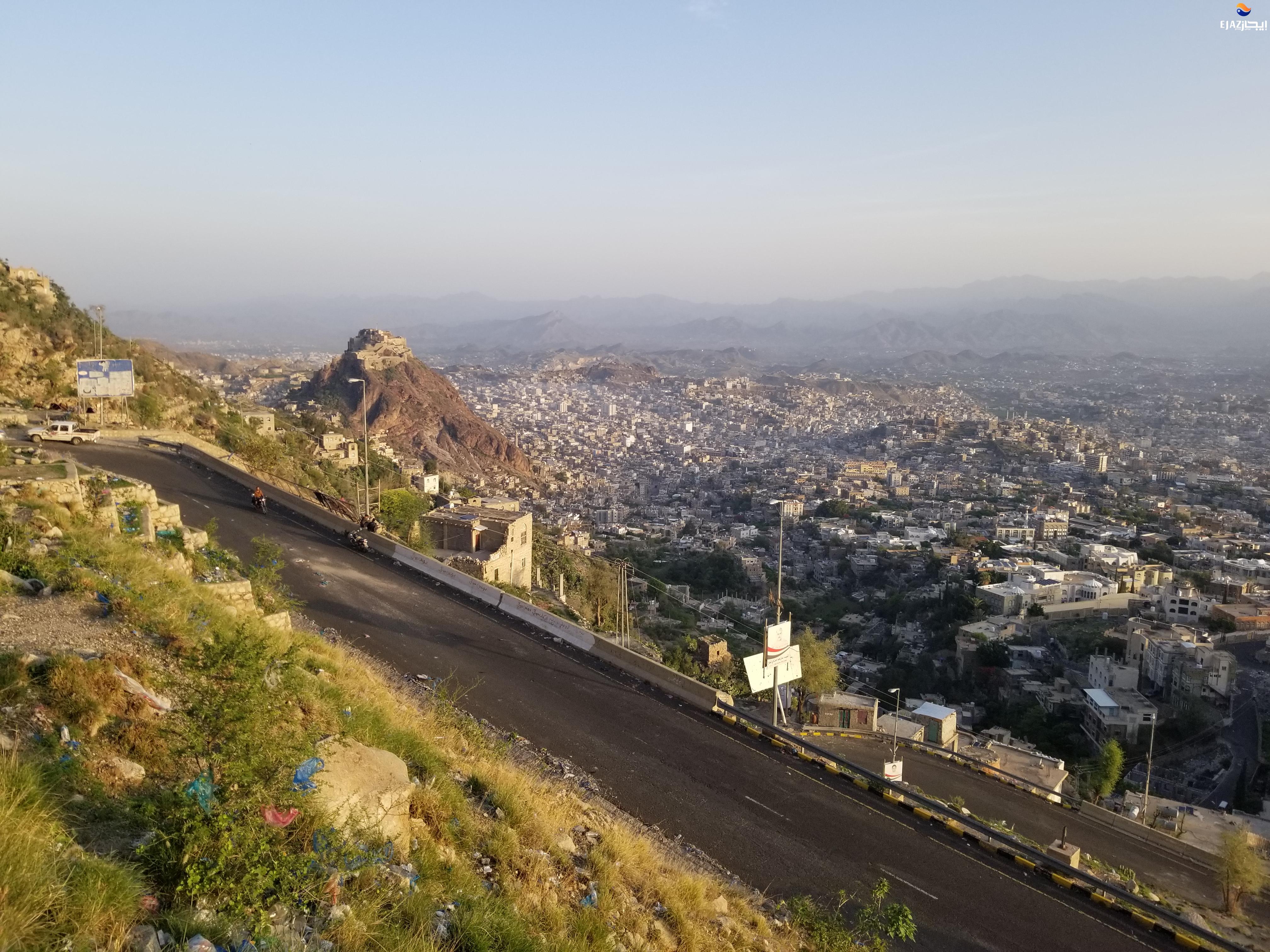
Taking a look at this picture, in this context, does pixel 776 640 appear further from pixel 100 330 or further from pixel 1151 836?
pixel 100 330

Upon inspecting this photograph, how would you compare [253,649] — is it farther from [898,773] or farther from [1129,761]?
[1129,761]

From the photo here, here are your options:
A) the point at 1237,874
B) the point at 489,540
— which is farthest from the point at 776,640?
the point at 489,540

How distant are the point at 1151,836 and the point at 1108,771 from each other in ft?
11.6

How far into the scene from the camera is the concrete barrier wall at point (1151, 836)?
38.0ft

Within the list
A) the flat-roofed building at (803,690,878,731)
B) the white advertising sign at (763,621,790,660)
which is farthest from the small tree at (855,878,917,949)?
the flat-roofed building at (803,690,878,731)

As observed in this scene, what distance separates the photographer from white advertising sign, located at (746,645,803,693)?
9.25 meters

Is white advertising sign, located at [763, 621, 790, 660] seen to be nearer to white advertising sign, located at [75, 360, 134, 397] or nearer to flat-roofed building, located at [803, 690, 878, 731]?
flat-roofed building, located at [803, 690, 878, 731]

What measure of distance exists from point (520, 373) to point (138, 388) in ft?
309

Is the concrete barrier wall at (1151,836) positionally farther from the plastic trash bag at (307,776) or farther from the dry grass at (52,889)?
the dry grass at (52,889)

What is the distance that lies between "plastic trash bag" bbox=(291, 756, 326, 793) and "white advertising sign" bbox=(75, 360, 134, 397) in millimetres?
16428

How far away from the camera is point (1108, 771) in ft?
49.6

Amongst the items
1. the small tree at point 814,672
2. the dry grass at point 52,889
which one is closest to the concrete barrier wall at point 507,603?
the small tree at point 814,672

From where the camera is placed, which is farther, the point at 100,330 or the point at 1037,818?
the point at 100,330

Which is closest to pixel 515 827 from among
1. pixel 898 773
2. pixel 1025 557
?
pixel 898 773
